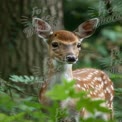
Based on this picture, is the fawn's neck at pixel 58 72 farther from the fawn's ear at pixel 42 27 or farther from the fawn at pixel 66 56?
the fawn's ear at pixel 42 27

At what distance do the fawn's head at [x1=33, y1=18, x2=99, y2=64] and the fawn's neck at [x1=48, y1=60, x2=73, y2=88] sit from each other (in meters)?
0.05

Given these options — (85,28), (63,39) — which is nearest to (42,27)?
(63,39)

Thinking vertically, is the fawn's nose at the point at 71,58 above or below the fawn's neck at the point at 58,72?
above

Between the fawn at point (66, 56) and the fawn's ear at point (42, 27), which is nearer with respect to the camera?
the fawn at point (66, 56)

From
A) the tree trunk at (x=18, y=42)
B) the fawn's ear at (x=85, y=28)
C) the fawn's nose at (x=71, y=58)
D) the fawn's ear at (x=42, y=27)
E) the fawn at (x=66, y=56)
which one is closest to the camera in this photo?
the fawn's nose at (x=71, y=58)

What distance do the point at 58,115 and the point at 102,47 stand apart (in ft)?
32.6

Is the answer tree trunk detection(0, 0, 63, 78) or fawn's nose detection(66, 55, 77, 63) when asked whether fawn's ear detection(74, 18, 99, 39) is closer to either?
fawn's nose detection(66, 55, 77, 63)

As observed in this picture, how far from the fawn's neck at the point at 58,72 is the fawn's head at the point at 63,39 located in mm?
54

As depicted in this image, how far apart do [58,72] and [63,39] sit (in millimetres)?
307

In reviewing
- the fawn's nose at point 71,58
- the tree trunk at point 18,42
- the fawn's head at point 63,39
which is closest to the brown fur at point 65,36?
the fawn's head at point 63,39

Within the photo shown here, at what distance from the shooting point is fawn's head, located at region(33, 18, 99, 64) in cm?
511

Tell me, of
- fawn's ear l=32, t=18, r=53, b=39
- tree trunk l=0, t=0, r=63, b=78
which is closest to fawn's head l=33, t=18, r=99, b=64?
fawn's ear l=32, t=18, r=53, b=39

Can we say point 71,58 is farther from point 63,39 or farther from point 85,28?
point 85,28

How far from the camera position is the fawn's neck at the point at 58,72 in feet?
16.6
